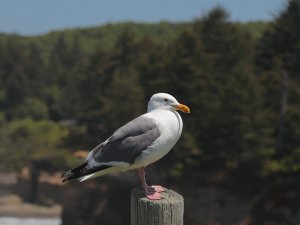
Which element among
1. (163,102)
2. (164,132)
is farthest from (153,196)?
(163,102)

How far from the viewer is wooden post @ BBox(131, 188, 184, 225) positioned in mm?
4688

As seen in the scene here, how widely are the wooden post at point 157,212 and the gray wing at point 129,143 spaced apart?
1.32 metres

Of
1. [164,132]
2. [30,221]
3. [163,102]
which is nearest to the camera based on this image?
[164,132]

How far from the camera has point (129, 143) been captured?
6539 mm

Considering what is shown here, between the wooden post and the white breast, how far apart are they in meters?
1.28

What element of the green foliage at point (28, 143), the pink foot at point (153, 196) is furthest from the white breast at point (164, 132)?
the green foliage at point (28, 143)

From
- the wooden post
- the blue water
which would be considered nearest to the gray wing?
the wooden post

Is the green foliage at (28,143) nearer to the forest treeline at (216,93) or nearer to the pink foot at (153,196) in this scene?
the forest treeline at (216,93)

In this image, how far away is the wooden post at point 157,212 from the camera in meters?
4.69

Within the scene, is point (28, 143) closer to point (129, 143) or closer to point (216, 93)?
point (216, 93)

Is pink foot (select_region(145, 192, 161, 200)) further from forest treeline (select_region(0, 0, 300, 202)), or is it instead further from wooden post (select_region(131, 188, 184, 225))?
forest treeline (select_region(0, 0, 300, 202))

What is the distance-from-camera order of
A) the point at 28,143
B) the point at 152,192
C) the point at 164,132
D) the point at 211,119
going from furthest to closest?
the point at 28,143 < the point at 211,119 < the point at 164,132 < the point at 152,192

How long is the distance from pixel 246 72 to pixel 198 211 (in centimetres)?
710

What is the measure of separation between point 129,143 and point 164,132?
18.2 inches
